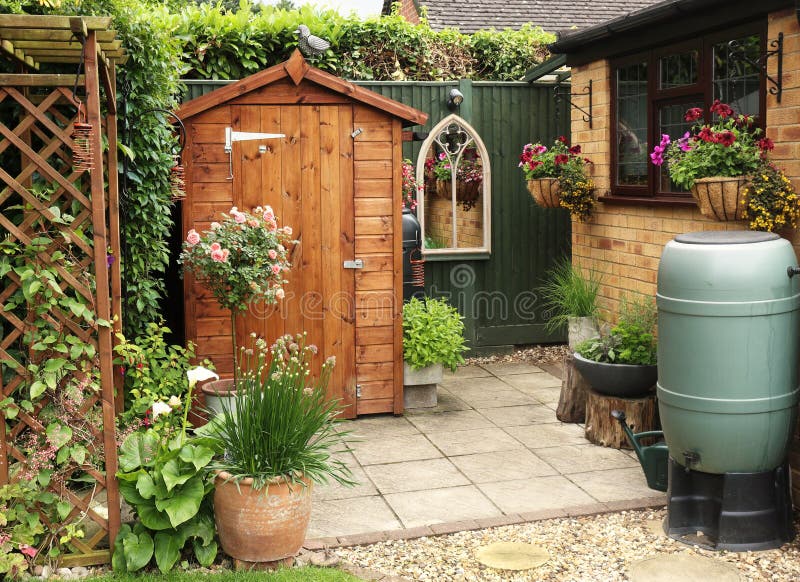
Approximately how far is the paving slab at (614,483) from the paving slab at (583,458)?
8 cm

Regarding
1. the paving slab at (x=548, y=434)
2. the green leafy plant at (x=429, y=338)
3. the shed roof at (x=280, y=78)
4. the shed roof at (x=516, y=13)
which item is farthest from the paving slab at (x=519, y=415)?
the shed roof at (x=516, y=13)

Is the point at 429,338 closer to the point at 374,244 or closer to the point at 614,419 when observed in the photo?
the point at 374,244

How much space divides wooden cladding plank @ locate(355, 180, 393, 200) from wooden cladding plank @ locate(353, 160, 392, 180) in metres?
0.03

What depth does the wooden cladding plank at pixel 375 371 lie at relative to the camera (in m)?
7.06

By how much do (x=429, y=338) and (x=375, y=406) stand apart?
69cm

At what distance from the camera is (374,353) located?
23.2 ft

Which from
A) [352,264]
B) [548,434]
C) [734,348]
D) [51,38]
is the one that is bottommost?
[548,434]

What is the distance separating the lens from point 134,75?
18.6 feet

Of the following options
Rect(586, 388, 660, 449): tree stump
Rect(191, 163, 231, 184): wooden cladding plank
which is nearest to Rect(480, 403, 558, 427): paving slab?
Rect(586, 388, 660, 449): tree stump

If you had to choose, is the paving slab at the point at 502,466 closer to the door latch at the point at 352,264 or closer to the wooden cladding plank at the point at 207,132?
the door latch at the point at 352,264

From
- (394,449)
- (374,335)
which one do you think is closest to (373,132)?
(374,335)

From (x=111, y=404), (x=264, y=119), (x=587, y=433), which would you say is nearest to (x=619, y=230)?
(x=587, y=433)

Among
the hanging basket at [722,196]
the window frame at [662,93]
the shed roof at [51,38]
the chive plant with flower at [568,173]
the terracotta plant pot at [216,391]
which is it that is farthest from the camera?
the chive plant with flower at [568,173]

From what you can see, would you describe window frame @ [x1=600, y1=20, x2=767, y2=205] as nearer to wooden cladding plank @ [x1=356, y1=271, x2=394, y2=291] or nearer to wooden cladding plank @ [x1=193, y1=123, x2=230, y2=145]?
wooden cladding plank @ [x1=356, y1=271, x2=394, y2=291]
